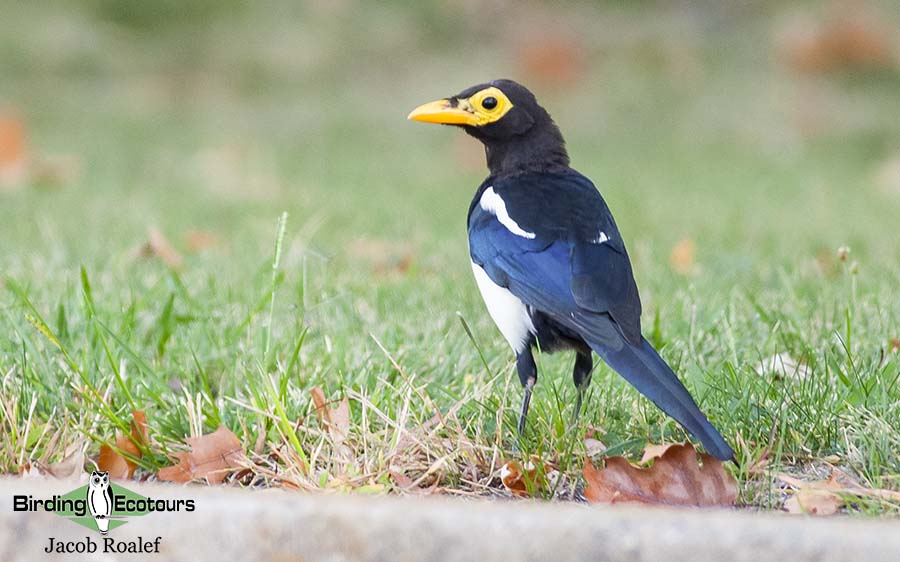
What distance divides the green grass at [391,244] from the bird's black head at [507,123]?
1.88 feet

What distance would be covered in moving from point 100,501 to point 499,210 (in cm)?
144

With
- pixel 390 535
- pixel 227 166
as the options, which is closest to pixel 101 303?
pixel 390 535

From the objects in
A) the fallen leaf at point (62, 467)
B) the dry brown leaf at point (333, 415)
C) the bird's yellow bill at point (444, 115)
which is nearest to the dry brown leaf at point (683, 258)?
the bird's yellow bill at point (444, 115)

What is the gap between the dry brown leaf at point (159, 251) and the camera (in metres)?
4.85

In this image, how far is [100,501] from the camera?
6.88 ft

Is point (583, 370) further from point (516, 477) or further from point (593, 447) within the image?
point (516, 477)

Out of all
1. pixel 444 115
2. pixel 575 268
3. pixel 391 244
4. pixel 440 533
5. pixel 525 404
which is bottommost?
pixel 391 244

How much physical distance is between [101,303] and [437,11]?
8251 millimetres

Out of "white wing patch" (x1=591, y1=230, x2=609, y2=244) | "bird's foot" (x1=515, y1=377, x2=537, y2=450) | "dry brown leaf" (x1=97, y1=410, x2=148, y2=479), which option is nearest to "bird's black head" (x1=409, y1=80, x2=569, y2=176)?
"white wing patch" (x1=591, y1=230, x2=609, y2=244)

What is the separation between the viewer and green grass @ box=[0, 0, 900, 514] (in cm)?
284

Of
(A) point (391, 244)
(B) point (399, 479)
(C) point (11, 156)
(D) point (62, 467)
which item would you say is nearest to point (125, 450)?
(D) point (62, 467)

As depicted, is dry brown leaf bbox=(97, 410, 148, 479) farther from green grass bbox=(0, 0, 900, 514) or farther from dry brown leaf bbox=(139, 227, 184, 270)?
dry brown leaf bbox=(139, 227, 184, 270)

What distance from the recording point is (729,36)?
1146 centimetres

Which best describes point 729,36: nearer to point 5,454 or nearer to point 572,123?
point 572,123
